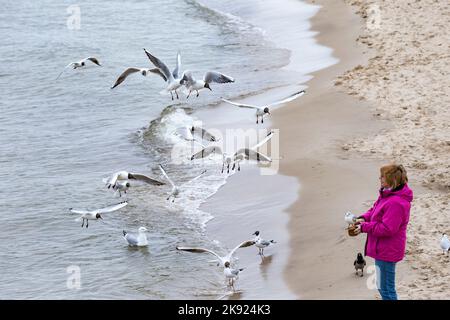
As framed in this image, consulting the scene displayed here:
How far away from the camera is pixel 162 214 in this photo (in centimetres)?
1287

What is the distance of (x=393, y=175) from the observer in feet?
22.4

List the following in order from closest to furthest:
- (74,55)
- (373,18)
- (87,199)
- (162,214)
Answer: (162,214) → (87,199) → (373,18) → (74,55)

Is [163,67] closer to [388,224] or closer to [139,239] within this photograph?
[139,239]

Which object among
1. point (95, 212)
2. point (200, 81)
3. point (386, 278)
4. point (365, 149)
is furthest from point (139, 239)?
point (386, 278)

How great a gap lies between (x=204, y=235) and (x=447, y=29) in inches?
365

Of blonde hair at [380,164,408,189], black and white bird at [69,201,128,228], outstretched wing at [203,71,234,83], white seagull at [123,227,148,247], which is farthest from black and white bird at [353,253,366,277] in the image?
outstretched wing at [203,71,234,83]

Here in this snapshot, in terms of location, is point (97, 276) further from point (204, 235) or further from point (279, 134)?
point (279, 134)

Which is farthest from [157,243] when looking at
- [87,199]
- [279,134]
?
[279,134]

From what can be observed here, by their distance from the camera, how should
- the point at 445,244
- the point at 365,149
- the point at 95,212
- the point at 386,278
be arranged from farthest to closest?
the point at 365,149, the point at 95,212, the point at 445,244, the point at 386,278

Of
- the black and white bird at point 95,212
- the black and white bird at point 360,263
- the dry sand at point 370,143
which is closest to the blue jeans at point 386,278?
the dry sand at point 370,143

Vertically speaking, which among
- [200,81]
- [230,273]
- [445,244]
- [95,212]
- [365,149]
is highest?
[200,81]

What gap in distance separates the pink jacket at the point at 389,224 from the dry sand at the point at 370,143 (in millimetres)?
1095

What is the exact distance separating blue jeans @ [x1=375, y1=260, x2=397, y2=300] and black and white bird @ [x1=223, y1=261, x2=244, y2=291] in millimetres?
2789

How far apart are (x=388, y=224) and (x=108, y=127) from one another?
38.0ft
